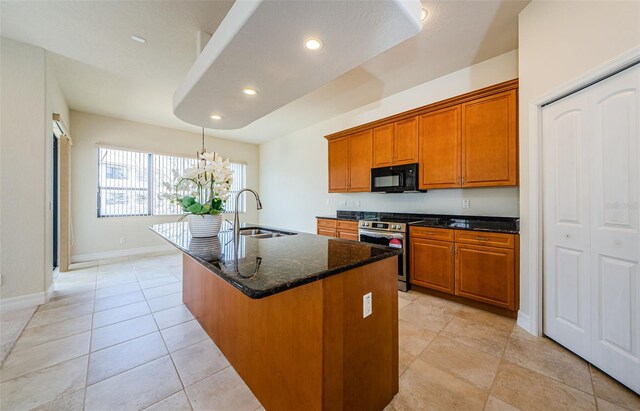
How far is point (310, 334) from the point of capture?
1.05m

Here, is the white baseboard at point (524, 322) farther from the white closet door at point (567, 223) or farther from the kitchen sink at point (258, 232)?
the kitchen sink at point (258, 232)

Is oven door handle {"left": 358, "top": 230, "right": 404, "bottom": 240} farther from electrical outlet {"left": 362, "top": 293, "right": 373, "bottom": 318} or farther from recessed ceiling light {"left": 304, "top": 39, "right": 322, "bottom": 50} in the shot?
recessed ceiling light {"left": 304, "top": 39, "right": 322, "bottom": 50}

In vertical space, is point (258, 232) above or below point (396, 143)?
below

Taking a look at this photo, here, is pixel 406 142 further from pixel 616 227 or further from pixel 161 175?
pixel 161 175

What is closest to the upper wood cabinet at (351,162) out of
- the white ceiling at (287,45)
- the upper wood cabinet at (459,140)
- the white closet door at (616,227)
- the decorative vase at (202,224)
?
the upper wood cabinet at (459,140)

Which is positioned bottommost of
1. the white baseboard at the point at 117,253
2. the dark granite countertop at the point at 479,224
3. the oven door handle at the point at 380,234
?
the white baseboard at the point at 117,253

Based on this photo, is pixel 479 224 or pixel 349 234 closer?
pixel 479 224

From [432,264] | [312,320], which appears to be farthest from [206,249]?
[432,264]

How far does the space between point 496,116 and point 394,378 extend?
2694mm

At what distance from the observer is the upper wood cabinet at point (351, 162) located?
12.5ft

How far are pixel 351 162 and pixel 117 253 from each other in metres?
4.98

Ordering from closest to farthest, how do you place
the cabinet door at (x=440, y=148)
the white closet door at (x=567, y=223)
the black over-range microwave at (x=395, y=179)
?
the white closet door at (x=567, y=223), the cabinet door at (x=440, y=148), the black over-range microwave at (x=395, y=179)

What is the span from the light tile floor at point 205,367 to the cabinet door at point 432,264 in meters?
0.29

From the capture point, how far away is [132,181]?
5070mm
